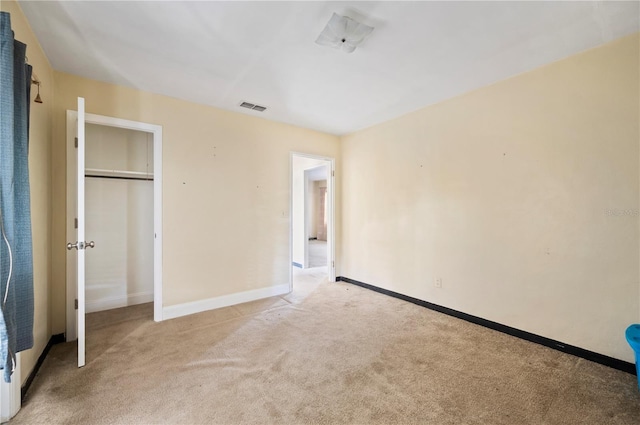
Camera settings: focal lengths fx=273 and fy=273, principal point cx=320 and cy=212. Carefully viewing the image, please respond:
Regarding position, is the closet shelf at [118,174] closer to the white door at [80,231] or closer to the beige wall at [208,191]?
the beige wall at [208,191]

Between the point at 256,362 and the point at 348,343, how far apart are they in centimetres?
84

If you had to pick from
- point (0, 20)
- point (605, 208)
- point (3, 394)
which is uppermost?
point (0, 20)

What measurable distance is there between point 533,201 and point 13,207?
3.77 meters

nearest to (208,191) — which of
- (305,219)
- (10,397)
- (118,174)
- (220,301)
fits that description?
(118,174)

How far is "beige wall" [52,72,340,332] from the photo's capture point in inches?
106

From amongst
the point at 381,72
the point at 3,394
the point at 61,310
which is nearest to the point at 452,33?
the point at 381,72

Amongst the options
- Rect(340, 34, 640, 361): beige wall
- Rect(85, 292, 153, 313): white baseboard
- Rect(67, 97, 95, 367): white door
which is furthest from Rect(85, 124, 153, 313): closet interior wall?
Rect(340, 34, 640, 361): beige wall

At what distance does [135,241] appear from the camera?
3.63 m

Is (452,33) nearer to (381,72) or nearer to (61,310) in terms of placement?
(381,72)

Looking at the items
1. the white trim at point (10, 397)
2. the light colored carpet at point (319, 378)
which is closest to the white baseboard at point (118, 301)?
the light colored carpet at point (319, 378)

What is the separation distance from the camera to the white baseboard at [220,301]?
3.12m

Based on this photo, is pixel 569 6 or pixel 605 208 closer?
pixel 569 6

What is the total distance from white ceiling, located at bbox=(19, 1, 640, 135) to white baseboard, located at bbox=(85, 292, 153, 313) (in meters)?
2.59

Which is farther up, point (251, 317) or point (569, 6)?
point (569, 6)
